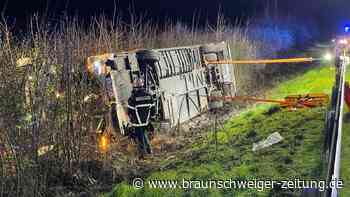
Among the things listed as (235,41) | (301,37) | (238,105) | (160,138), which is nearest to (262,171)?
(160,138)

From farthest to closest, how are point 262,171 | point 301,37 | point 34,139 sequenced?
1. point 301,37
2. point 262,171
3. point 34,139

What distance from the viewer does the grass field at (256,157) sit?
569 centimetres

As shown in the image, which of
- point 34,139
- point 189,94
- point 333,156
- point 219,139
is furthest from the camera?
point 189,94

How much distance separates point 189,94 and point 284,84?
5.73 metres

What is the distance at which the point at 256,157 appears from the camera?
21.9 ft

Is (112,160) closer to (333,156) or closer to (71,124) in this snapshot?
(71,124)

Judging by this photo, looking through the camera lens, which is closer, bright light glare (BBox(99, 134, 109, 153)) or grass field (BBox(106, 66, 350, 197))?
grass field (BBox(106, 66, 350, 197))

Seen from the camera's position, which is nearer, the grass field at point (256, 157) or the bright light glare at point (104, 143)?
the grass field at point (256, 157)

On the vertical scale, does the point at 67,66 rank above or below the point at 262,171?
above

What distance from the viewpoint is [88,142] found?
7.16m

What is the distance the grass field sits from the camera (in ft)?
18.7

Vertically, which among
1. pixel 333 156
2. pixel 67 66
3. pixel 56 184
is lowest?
pixel 56 184

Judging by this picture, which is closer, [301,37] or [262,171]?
[262,171]

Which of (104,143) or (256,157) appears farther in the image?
(104,143)
